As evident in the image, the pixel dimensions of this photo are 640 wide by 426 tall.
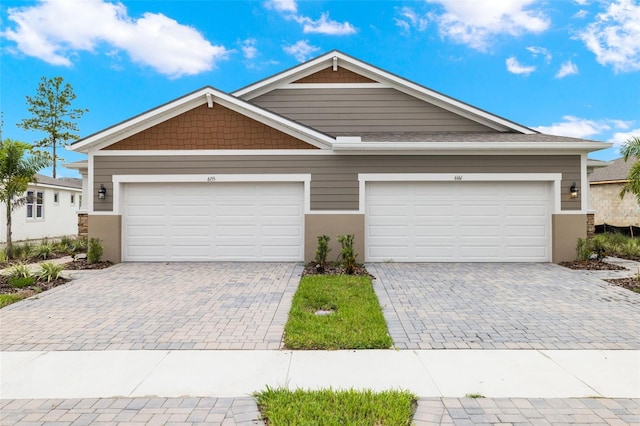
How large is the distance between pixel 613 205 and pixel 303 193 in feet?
61.6

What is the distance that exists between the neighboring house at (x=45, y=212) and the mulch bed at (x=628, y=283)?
831 inches

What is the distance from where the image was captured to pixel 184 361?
3.94 meters

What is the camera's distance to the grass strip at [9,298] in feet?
20.3

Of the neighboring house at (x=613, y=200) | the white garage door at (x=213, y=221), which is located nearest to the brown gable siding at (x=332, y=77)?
the white garage door at (x=213, y=221)

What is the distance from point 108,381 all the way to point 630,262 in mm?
12733

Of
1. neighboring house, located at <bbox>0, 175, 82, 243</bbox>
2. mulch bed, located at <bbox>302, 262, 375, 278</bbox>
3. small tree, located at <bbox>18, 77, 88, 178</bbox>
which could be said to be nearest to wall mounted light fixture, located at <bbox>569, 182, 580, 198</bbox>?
mulch bed, located at <bbox>302, 262, 375, 278</bbox>

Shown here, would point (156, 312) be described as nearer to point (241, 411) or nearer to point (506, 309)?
Answer: point (241, 411)

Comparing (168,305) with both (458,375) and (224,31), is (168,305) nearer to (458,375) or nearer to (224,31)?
(458,375)

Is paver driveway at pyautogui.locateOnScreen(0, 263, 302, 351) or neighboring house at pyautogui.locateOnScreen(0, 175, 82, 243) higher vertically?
neighboring house at pyautogui.locateOnScreen(0, 175, 82, 243)

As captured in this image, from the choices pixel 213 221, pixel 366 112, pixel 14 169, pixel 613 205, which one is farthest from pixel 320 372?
pixel 613 205

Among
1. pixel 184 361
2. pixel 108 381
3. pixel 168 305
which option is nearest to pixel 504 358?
pixel 184 361

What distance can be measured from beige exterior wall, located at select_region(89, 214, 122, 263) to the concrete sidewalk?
6401 millimetres

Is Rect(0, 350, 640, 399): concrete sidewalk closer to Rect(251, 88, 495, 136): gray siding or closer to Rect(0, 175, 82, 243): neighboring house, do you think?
Rect(251, 88, 495, 136): gray siding

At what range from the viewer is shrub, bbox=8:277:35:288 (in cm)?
748
